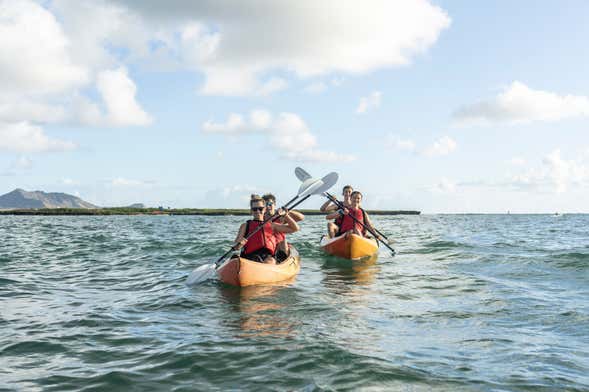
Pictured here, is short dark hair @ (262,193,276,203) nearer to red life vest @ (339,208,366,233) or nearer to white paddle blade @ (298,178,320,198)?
white paddle blade @ (298,178,320,198)

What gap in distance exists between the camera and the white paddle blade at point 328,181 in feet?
42.9

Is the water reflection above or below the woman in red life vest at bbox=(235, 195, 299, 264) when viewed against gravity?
below

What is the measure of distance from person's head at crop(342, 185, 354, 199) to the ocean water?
4.21m

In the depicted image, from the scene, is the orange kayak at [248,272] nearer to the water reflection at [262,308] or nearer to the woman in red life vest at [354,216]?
the water reflection at [262,308]

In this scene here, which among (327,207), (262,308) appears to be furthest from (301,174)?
(262,308)

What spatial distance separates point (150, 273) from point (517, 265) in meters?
10.8

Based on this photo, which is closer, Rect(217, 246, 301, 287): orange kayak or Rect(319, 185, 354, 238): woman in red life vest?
Rect(217, 246, 301, 287): orange kayak

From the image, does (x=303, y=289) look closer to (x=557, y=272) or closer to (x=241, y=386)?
(x=241, y=386)

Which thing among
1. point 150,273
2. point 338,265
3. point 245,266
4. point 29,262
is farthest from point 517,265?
point 29,262

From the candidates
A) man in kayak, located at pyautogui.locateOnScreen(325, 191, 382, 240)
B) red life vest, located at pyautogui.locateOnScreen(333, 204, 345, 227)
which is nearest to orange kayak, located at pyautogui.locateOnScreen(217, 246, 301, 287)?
man in kayak, located at pyautogui.locateOnScreen(325, 191, 382, 240)

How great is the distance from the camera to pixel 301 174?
16344 mm

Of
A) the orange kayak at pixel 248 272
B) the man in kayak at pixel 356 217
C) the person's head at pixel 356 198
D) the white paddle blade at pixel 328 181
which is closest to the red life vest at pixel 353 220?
the man in kayak at pixel 356 217

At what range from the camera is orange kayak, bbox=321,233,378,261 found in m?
14.8

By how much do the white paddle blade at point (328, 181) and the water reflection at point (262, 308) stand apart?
3131 millimetres
